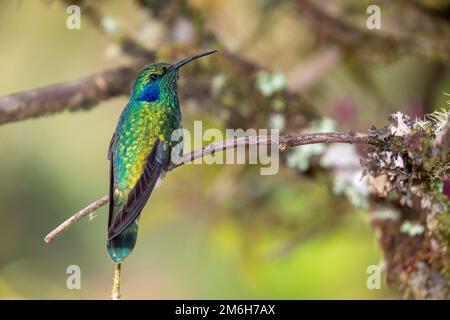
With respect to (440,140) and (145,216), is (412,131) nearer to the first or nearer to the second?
(440,140)

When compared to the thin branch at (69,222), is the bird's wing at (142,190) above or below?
above

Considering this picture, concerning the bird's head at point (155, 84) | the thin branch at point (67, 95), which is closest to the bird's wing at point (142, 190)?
the bird's head at point (155, 84)

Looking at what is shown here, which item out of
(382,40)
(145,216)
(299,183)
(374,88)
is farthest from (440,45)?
(145,216)

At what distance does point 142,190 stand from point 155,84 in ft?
1.87

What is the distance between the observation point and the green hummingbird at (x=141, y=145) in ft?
7.08

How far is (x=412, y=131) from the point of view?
78.2 inches

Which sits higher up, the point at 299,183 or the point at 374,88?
the point at 374,88

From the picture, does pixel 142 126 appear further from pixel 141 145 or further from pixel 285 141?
pixel 285 141

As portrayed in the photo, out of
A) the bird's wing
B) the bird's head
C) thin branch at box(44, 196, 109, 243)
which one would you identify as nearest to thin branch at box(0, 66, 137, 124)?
the bird's head

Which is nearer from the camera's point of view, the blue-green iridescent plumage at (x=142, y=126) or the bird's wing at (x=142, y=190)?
the bird's wing at (x=142, y=190)

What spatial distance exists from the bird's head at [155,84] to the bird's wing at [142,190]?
0.24 m

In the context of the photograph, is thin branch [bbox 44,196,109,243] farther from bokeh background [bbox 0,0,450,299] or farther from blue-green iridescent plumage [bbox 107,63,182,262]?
bokeh background [bbox 0,0,450,299]

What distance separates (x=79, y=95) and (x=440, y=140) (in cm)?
160

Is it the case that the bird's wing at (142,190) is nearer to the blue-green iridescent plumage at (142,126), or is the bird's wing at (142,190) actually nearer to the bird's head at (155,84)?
the blue-green iridescent plumage at (142,126)
